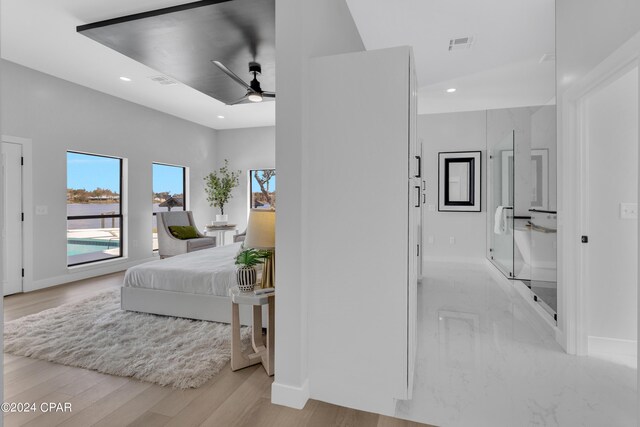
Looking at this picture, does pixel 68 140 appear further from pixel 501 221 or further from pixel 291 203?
pixel 501 221

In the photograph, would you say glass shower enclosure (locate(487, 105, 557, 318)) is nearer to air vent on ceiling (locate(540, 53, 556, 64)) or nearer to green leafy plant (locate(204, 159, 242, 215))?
air vent on ceiling (locate(540, 53, 556, 64))

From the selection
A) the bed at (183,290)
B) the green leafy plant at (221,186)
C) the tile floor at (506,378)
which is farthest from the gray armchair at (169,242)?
the tile floor at (506,378)

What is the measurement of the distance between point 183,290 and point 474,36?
3963 millimetres

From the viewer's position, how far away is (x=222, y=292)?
3.24 metres

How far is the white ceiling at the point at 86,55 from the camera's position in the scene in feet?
10.2

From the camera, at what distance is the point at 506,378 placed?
7.66 feet

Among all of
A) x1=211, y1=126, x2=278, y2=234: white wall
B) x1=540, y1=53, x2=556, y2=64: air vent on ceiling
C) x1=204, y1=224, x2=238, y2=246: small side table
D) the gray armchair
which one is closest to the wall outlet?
x1=540, y1=53, x2=556, y2=64: air vent on ceiling

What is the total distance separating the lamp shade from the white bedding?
1.00m

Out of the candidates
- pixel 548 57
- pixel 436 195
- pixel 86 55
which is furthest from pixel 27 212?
pixel 548 57

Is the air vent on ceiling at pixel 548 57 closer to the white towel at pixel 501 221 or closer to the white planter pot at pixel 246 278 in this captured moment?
the white towel at pixel 501 221

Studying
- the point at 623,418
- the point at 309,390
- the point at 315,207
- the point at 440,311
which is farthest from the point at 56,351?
the point at 623,418

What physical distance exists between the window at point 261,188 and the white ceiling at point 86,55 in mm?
1527

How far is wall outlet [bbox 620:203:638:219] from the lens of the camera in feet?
8.43

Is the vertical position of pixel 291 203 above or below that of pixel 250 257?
above
